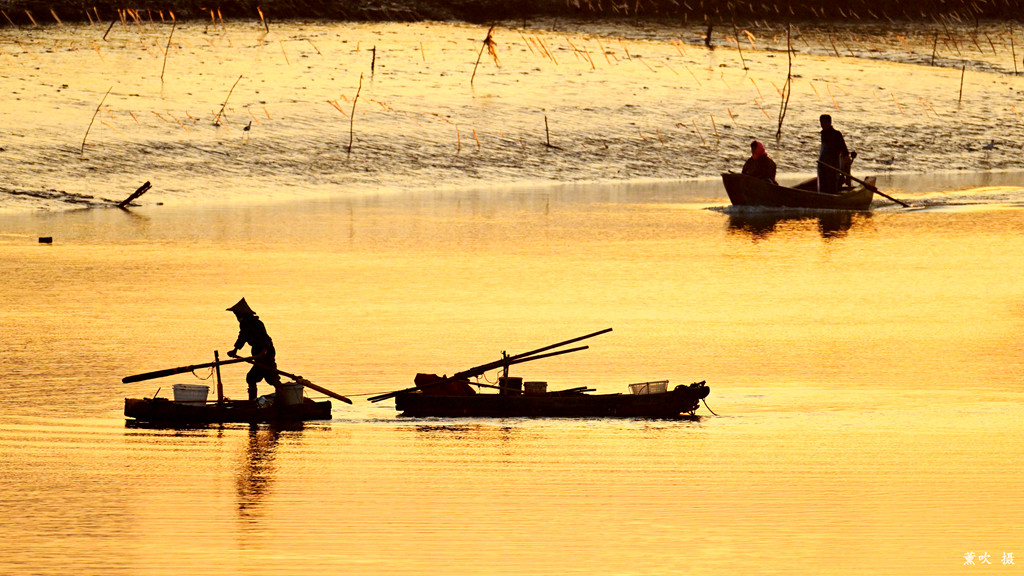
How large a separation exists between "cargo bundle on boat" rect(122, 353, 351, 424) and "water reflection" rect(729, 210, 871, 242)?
13.9m

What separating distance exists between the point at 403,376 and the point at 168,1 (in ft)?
107

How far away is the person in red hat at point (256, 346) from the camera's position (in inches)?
518

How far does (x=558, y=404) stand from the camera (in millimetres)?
12922

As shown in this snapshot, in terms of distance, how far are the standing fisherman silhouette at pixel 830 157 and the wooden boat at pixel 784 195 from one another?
0.21 metres

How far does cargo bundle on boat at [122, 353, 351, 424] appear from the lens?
42.2 feet

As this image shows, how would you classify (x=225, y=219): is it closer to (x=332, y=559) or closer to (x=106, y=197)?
(x=106, y=197)

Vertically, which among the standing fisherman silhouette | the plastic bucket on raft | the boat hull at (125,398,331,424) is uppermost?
→ the standing fisherman silhouette

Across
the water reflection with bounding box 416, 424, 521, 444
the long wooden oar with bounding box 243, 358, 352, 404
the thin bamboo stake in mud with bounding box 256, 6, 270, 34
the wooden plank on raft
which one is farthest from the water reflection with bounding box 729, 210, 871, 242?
the thin bamboo stake in mud with bounding box 256, 6, 270, 34

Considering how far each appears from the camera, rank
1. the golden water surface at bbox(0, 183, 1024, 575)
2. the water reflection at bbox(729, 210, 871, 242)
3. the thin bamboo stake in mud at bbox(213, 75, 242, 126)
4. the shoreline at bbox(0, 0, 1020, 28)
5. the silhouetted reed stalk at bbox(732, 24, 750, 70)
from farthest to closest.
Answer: the silhouetted reed stalk at bbox(732, 24, 750, 70)
the shoreline at bbox(0, 0, 1020, 28)
the thin bamboo stake in mud at bbox(213, 75, 242, 126)
the water reflection at bbox(729, 210, 871, 242)
the golden water surface at bbox(0, 183, 1024, 575)

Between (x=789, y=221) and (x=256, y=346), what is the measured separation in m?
17.2

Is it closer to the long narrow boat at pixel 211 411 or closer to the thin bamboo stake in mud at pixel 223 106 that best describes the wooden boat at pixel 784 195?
the thin bamboo stake in mud at pixel 223 106

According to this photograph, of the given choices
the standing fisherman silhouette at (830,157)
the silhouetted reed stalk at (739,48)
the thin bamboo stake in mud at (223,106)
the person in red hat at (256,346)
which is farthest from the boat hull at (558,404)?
the silhouetted reed stalk at (739,48)

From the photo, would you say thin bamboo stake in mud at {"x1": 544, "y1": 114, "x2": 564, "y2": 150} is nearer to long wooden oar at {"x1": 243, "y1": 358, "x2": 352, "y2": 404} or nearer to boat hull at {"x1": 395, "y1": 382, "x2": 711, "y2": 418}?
long wooden oar at {"x1": 243, "y1": 358, "x2": 352, "y2": 404}

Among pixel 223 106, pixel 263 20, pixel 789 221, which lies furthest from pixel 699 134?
pixel 263 20
